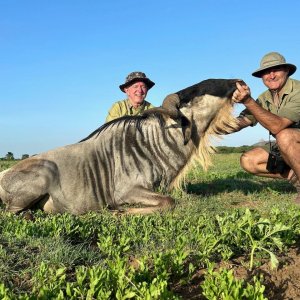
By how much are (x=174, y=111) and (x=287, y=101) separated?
5.73 feet

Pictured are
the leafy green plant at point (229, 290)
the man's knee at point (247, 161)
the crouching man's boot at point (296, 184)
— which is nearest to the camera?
the leafy green plant at point (229, 290)

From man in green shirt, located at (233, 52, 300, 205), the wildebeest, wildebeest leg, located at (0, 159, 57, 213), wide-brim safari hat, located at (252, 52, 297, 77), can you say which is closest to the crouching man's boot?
man in green shirt, located at (233, 52, 300, 205)

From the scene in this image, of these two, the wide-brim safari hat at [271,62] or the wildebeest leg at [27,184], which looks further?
the wide-brim safari hat at [271,62]

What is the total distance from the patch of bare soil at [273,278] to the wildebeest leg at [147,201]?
2077 millimetres

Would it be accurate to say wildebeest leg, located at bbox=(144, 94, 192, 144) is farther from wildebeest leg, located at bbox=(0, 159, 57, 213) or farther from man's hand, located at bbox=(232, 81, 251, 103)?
wildebeest leg, located at bbox=(0, 159, 57, 213)

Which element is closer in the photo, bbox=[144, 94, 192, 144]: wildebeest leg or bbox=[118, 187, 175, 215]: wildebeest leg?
bbox=[118, 187, 175, 215]: wildebeest leg

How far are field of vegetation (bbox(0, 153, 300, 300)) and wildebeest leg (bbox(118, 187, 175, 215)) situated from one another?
66 cm

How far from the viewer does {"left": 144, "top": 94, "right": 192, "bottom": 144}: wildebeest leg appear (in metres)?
5.40

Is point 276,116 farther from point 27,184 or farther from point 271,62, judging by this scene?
point 27,184

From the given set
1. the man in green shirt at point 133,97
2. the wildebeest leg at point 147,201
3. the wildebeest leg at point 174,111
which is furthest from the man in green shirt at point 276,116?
the man in green shirt at point 133,97

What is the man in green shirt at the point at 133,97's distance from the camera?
25.5 feet

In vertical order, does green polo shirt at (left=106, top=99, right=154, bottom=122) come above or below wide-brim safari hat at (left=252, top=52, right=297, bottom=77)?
below

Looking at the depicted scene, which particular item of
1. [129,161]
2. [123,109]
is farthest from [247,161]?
[123,109]

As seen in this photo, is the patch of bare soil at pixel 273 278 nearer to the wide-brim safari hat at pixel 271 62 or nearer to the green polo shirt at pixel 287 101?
the green polo shirt at pixel 287 101
